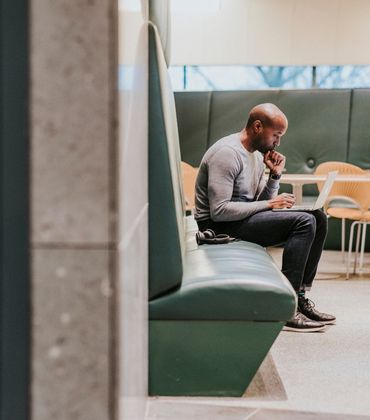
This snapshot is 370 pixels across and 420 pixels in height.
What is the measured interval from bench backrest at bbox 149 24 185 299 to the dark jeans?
3.57 feet

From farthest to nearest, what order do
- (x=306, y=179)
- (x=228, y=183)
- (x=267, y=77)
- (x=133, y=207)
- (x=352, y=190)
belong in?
(x=267, y=77) → (x=352, y=190) → (x=306, y=179) → (x=228, y=183) → (x=133, y=207)

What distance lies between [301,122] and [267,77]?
0.79m

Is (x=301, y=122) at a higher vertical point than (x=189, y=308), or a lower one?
higher

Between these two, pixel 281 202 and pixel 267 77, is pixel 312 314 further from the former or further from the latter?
pixel 267 77

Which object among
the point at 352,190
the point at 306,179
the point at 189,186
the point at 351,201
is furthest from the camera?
the point at 189,186

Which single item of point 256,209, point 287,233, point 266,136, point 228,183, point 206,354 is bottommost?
point 206,354

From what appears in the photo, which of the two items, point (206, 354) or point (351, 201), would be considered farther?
point (351, 201)

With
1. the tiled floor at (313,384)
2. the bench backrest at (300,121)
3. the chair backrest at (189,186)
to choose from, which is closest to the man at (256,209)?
the tiled floor at (313,384)

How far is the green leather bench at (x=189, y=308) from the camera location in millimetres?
2305

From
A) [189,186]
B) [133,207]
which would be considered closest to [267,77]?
[189,186]

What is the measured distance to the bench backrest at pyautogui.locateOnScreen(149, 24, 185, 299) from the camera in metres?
2.29

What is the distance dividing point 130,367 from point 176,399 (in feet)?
2.58

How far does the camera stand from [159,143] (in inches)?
90.4

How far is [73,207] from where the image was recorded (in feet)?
4.44
